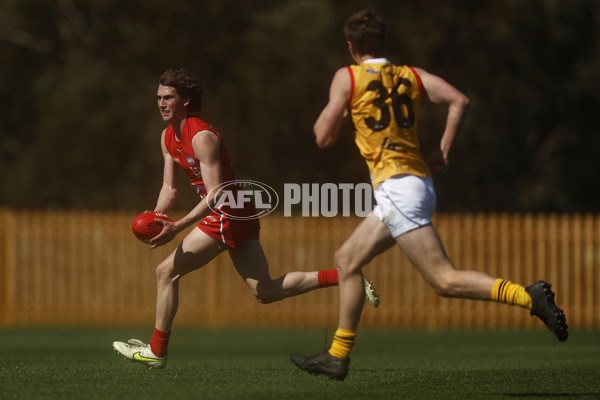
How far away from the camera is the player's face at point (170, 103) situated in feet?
26.7

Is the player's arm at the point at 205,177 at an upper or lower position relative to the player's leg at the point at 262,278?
upper

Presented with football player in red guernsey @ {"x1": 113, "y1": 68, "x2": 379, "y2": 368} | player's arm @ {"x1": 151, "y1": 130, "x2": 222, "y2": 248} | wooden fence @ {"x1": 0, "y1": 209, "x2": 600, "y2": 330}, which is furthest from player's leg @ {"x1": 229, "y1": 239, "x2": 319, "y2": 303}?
wooden fence @ {"x1": 0, "y1": 209, "x2": 600, "y2": 330}

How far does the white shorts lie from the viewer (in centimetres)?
645

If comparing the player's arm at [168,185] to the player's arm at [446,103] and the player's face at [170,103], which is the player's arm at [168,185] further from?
the player's arm at [446,103]

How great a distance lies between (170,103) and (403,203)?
2.44 meters

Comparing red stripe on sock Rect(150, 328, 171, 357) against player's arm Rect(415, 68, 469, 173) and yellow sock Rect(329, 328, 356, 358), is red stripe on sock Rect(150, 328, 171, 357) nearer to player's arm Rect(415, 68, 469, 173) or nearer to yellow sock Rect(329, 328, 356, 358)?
yellow sock Rect(329, 328, 356, 358)

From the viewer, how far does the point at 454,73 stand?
23.9 m

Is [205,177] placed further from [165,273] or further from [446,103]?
[446,103]

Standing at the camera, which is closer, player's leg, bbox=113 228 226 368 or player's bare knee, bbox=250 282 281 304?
player's leg, bbox=113 228 226 368

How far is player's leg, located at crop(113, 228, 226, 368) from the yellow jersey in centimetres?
189

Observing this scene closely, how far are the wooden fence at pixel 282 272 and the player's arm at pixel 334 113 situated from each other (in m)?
10.9

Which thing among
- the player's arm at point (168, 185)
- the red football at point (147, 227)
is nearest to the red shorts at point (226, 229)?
the red football at point (147, 227)

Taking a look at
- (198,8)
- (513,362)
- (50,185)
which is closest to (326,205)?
(198,8)

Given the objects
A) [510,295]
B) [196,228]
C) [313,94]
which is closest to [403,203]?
[510,295]
